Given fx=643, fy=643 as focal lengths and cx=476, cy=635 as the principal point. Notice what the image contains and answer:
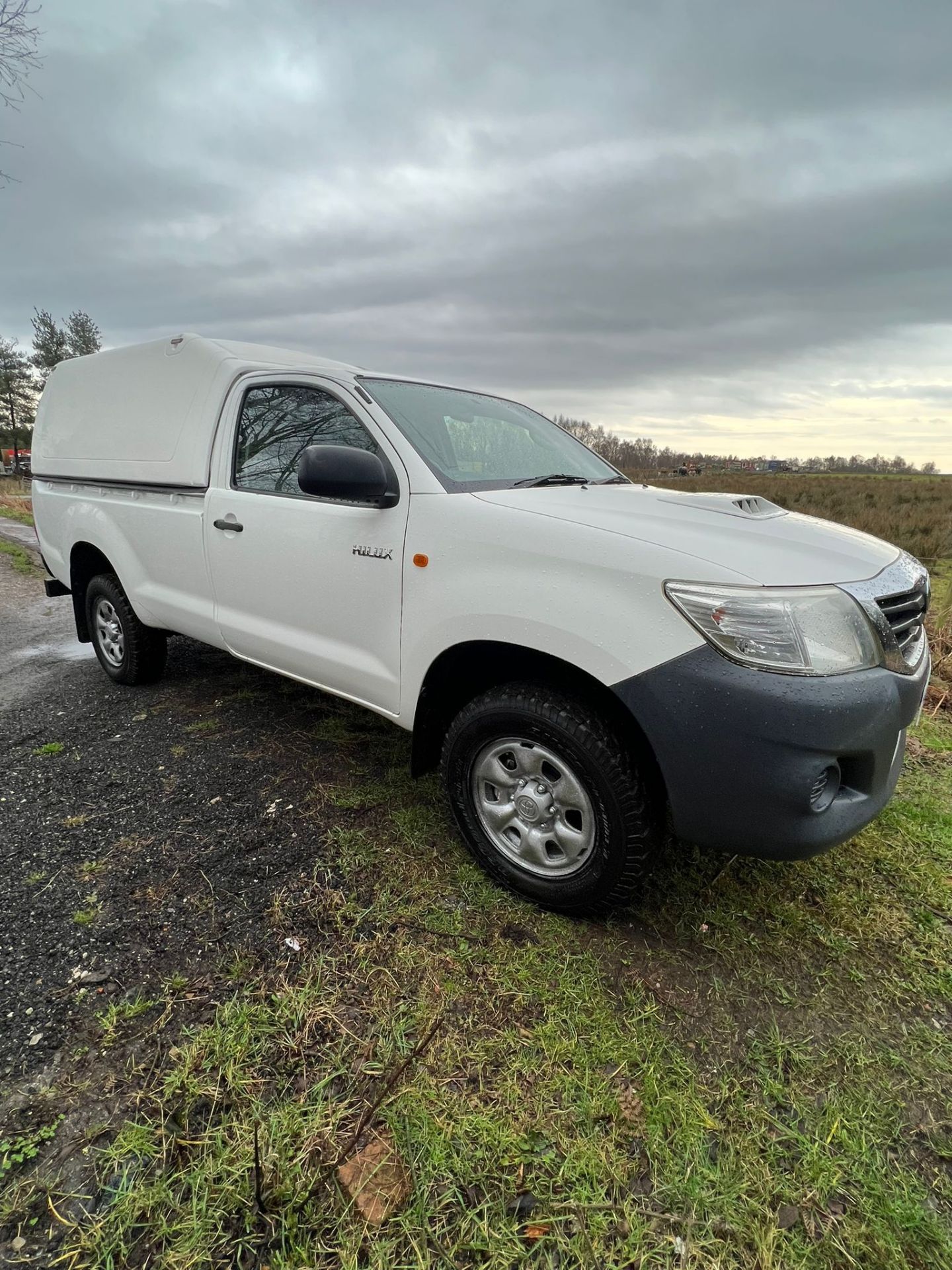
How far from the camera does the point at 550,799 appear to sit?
7.07 ft

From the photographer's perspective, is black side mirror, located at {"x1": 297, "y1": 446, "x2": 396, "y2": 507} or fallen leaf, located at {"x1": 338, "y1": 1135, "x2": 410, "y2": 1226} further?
black side mirror, located at {"x1": 297, "y1": 446, "x2": 396, "y2": 507}

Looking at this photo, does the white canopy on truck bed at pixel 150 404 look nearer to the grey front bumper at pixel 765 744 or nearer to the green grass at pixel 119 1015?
the grey front bumper at pixel 765 744

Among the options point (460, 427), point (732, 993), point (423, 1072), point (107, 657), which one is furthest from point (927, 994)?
point (107, 657)

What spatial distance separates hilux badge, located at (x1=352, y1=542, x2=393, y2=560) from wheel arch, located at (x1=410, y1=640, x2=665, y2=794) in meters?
0.45

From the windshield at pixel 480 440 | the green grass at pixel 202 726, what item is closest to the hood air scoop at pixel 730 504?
the windshield at pixel 480 440

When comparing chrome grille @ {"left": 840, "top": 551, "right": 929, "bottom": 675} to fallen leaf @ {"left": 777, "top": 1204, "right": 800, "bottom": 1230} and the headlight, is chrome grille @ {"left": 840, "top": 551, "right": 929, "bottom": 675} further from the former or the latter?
fallen leaf @ {"left": 777, "top": 1204, "right": 800, "bottom": 1230}

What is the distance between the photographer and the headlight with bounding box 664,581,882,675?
1.70m

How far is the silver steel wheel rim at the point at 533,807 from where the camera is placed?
2.10 m

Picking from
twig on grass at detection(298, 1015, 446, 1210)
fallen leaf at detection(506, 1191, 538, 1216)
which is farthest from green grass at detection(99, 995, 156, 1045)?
fallen leaf at detection(506, 1191, 538, 1216)

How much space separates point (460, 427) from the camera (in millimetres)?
2975

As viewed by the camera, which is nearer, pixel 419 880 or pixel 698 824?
pixel 698 824

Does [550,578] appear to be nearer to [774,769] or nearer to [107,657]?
[774,769]

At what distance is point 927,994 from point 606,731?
129 centimetres

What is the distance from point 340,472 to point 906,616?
193 centimetres
